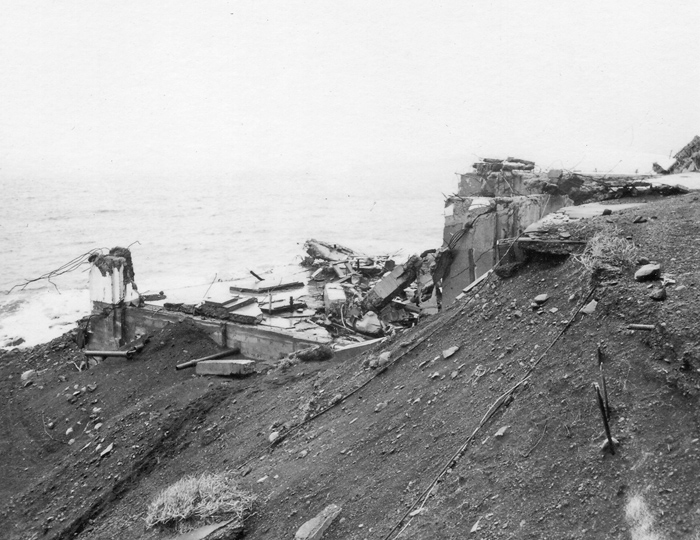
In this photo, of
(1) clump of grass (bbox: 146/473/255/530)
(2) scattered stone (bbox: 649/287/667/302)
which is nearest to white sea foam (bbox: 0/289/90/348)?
(1) clump of grass (bbox: 146/473/255/530)

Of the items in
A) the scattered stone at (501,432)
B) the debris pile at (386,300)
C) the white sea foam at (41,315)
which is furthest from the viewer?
the white sea foam at (41,315)

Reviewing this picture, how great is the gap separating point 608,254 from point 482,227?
5592 millimetres

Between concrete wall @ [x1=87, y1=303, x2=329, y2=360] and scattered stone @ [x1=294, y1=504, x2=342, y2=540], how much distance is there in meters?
6.32

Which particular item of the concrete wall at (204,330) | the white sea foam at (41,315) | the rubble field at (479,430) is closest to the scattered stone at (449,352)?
the rubble field at (479,430)

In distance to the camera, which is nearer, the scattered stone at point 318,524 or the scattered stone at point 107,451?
the scattered stone at point 318,524

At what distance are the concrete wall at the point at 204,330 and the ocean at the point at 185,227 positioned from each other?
15.6ft

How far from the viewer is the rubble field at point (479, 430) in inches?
157

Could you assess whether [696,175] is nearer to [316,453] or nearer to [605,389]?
[605,389]

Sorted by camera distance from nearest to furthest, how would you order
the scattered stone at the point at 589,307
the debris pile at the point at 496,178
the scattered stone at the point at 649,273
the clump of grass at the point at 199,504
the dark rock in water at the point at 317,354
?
the scattered stone at the point at 649,273, the scattered stone at the point at 589,307, the clump of grass at the point at 199,504, the dark rock in water at the point at 317,354, the debris pile at the point at 496,178

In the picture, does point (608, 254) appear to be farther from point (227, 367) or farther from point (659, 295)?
point (227, 367)

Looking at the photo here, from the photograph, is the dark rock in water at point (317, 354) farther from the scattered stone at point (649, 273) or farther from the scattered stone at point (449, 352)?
the scattered stone at point (649, 273)

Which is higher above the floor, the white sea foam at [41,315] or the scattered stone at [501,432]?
the scattered stone at [501,432]

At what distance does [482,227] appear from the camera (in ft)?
37.2

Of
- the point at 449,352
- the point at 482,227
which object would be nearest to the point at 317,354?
the point at 482,227
